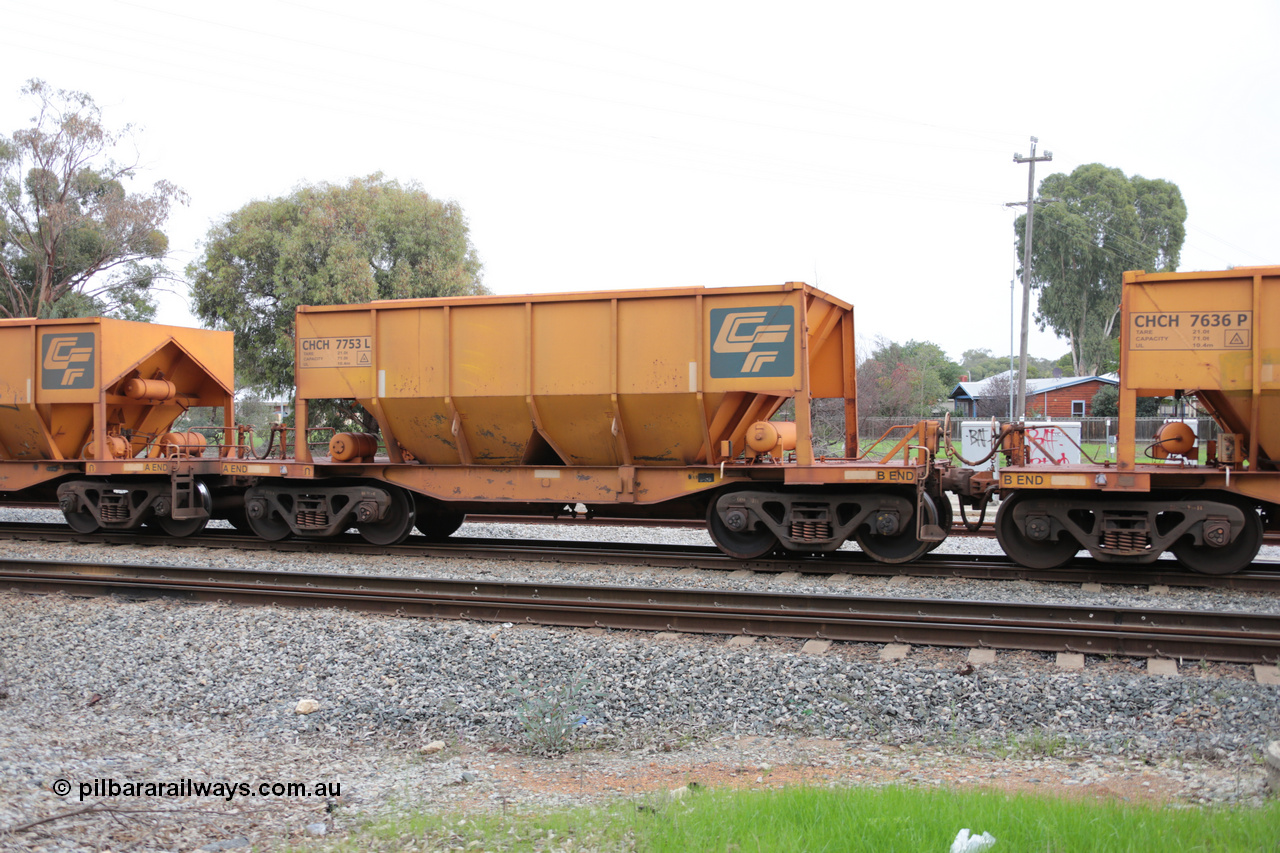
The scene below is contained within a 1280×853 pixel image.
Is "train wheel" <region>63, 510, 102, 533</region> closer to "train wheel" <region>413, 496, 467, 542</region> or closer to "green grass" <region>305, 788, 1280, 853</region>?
"train wheel" <region>413, 496, 467, 542</region>

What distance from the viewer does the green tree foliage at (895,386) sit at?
42.1m

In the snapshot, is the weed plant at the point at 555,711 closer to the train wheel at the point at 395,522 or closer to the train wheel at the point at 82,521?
the train wheel at the point at 395,522

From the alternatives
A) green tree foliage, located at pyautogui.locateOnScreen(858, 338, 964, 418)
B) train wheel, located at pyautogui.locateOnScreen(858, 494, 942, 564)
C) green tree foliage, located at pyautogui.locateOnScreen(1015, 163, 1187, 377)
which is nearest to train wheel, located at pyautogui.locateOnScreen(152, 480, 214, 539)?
train wheel, located at pyautogui.locateOnScreen(858, 494, 942, 564)

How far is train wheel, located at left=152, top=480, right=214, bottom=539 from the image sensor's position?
12.4 m

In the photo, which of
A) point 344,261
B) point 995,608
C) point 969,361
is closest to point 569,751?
point 995,608

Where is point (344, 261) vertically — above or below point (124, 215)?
below

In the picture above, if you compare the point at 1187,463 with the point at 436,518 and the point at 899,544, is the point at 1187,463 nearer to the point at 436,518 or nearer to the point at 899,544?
the point at 899,544

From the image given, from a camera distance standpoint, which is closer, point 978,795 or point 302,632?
point 978,795

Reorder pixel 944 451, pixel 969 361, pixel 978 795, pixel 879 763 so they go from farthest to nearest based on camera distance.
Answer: pixel 969 361, pixel 944 451, pixel 879 763, pixel 978 795

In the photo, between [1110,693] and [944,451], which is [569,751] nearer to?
[1110,693]

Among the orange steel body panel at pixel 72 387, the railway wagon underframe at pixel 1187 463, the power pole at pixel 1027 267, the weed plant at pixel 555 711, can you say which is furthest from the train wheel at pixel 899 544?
the power pole at pixel 1027 267

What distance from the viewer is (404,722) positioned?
5.55m

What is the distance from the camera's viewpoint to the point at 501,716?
5555mm

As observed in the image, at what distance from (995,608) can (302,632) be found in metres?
6.08
